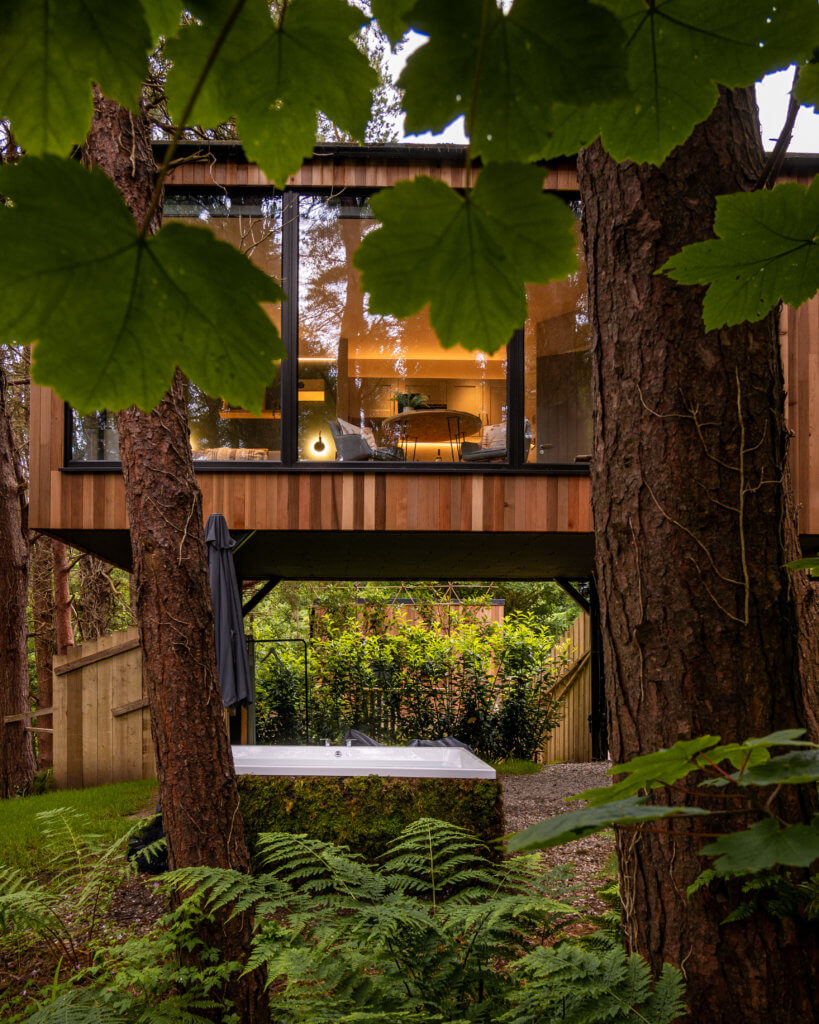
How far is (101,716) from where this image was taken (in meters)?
7.07

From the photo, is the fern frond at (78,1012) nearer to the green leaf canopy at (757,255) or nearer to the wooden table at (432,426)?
the green leaf canopy at (757,255)

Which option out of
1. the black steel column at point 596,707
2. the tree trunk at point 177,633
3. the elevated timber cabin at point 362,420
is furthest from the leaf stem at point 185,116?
the black steel column at point 596,707

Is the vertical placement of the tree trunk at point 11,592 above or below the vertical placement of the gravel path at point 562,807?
above

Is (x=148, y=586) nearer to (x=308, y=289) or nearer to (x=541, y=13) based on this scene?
(x=541, y=13)

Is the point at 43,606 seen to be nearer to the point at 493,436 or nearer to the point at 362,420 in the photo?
the point at 362,420

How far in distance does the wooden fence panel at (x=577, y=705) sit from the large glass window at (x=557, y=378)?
11.3 feet

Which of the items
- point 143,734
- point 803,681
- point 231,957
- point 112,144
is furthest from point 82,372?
point 143,734

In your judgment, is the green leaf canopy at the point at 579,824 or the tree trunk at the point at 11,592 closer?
the green leaf canopy at the point at 579,824

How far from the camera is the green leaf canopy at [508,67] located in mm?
382

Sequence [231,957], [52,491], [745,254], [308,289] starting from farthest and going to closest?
[308,289], [52,491], [231,957], [745,254]

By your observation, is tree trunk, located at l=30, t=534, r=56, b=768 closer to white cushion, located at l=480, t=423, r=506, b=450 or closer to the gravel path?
the gravel path

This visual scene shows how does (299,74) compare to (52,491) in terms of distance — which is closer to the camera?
(299,74)

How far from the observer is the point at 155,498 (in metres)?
2.70

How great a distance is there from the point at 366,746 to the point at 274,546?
210 centimetres
